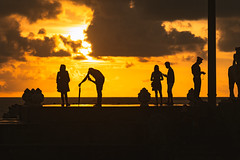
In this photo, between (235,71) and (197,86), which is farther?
(197,86)

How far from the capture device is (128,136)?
21.3 meters

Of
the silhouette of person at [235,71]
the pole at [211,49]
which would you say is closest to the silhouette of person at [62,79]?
the pole at [211,49]

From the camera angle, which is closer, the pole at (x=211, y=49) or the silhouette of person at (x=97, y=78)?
the pole at (x=211, y=49)

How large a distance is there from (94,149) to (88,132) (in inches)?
59.3

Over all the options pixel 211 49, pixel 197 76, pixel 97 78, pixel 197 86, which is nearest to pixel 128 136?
pixel 97 78

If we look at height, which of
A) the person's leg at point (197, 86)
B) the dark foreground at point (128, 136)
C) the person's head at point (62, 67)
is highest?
the person's head at point (62, 67)

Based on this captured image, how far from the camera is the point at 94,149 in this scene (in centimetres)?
1998

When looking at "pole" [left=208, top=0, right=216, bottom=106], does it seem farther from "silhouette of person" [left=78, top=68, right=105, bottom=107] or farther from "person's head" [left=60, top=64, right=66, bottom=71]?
"person's head" [left=60, top=64, right=66, bottom=71]

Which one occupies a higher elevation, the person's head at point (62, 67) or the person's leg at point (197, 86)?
the person's head at point (62, 67)

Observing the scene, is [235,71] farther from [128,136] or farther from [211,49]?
[128,136]

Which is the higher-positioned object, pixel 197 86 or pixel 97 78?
pixel 97 78

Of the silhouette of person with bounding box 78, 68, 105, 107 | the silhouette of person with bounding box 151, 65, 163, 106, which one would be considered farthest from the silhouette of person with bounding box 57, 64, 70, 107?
the silhouette of person with bounding box 151, 65, 163, 106

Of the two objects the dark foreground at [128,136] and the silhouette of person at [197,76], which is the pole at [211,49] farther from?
the silhouette of person at [197,76]

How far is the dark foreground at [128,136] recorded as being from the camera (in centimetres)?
1856
